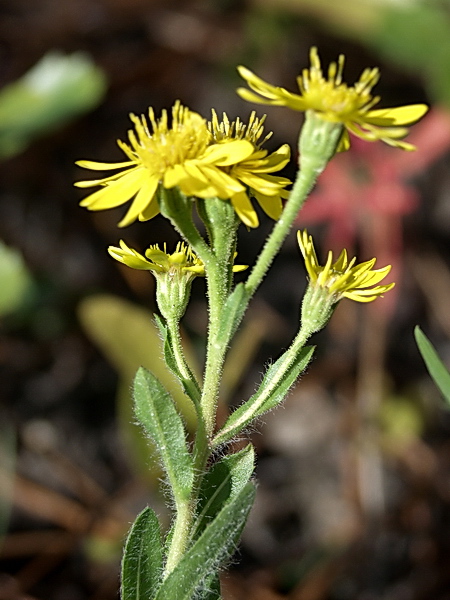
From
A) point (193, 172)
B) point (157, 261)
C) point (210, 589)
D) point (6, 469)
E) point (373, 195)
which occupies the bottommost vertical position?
point (6, 469)

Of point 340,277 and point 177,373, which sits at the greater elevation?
point 340,277

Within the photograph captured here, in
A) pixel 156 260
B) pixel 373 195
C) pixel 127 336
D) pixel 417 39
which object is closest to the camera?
pixel 156 260

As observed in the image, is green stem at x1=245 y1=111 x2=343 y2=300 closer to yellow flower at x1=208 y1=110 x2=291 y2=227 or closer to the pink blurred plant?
yellow flower at x1=208 y1=110 x2=291 y2=227

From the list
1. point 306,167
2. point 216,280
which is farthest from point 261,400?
point 306,167

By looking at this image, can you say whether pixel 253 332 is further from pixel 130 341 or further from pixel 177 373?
pixel 177 373

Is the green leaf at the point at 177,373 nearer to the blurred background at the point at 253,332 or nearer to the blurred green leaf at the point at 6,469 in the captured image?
Answer: the blurred background at the point at 253,332

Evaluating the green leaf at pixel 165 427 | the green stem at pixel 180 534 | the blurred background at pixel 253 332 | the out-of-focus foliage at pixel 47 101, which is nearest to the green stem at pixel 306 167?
the green leaf at pixel 165 427

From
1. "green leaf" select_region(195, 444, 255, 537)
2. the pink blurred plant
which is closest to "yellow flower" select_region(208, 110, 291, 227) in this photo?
"green leaf" select_region(195, 444, 255, 537)
